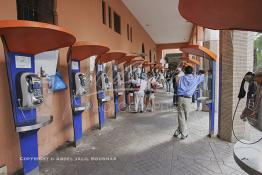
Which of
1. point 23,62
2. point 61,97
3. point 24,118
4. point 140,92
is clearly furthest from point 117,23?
point 24,118

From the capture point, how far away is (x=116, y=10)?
7.20m

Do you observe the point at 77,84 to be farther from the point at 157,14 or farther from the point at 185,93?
the point at 157,14

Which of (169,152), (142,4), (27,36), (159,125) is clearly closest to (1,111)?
(27,36)

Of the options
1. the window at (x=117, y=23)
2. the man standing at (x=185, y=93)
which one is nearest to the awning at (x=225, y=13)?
the man standing at (x=185, y=93)

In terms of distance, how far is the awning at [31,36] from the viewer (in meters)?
2.04

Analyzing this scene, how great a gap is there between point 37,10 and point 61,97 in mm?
1428

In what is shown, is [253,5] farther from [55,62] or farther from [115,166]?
[55,62]

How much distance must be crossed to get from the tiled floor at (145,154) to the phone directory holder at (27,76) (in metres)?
0.55

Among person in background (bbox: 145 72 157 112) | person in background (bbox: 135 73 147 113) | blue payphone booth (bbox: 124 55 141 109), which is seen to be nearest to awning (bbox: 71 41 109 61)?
person in background (bbox: 135 73 147 113)

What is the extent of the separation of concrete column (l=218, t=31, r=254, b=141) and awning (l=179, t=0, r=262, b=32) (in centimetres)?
220

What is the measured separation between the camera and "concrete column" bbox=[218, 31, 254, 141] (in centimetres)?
373

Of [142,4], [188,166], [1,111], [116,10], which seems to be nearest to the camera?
[1,111]

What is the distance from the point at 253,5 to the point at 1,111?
2647 millimetres

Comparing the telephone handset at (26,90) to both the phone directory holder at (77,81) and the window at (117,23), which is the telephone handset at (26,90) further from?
the window at (117,23)
